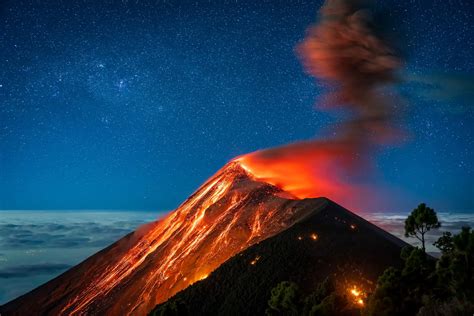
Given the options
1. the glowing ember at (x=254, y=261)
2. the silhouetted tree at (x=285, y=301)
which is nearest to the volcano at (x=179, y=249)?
the glowing ember at (x=254, y=261)

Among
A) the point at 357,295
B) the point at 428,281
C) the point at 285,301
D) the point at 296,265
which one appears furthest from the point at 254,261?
the point at 428,281

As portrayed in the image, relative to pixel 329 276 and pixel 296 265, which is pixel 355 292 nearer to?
pixel 329 276

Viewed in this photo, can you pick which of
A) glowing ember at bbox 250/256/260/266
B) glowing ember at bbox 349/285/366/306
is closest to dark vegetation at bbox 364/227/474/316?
glowing ember at bbox 349/285/366/306

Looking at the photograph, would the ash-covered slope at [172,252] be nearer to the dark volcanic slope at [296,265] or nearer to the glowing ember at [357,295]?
the dark volcanic slope at [296,265]

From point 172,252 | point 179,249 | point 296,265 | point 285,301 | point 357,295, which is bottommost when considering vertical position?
point 285,301

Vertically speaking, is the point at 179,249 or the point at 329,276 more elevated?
the point at 179,249

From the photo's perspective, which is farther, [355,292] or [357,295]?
[355,292]

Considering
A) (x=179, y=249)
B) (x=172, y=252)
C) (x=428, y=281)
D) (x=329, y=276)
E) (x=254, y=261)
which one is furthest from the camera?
(x=172, y=252)
